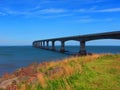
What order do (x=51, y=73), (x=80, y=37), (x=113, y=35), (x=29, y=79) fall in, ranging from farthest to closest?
1. (x=80, y=37)
2. (x=113, y=35)
3. (x=51, y=73)
4. (x=29, y=79)

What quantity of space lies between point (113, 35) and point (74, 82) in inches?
2244

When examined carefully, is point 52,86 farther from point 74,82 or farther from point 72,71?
point 72,71

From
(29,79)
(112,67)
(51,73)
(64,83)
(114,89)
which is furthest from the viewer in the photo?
(112,67)

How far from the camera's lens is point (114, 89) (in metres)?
13.3

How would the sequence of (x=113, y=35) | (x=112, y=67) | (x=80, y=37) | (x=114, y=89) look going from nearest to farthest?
(x=114, y=89) < (x=112, y=67) < (x=113, y=35) < (x=80, y=37)

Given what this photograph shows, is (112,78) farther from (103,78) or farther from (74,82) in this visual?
(74,82)

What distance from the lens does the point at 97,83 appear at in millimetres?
14438

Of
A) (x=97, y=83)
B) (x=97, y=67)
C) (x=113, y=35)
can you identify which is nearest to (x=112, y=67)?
(x=97, y=67)

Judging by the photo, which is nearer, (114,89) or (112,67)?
(114,89)

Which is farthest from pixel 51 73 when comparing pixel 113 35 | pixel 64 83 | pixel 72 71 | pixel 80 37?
pixel 80 37

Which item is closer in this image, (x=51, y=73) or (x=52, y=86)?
(x=52, y=86)

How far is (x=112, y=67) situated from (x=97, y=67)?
0.95 meters

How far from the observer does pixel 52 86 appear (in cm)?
1405

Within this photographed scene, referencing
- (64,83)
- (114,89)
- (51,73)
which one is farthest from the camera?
(51,73)
